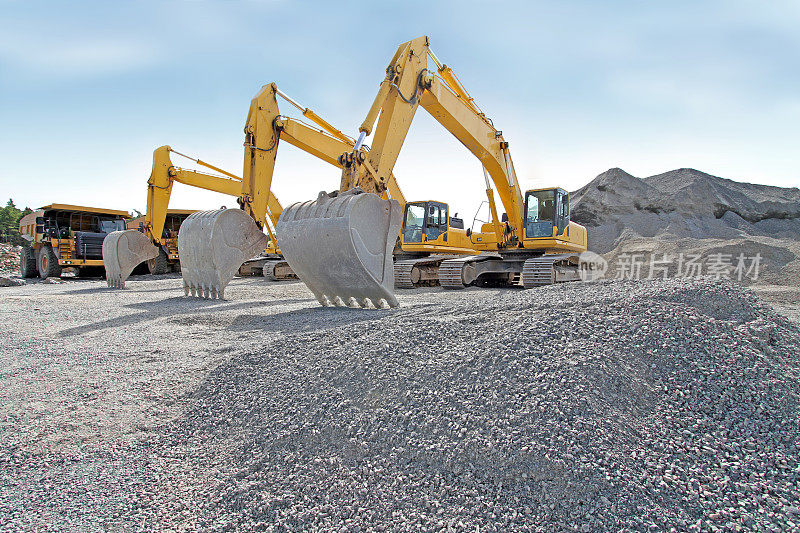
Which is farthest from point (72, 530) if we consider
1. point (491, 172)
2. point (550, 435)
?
point (491, 172)

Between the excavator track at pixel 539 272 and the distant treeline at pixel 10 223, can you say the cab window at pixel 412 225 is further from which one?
the distant treeline at pixel 10 223

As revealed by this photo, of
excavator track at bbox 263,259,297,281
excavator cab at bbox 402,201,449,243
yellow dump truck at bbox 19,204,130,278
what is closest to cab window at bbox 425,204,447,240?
excavator cab at bbox 402,201,449,243

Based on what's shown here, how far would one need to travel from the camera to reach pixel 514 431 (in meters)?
Answer: 1.96

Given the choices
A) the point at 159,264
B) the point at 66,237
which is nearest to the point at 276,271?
the point at 159,264

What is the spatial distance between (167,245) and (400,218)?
542 inches

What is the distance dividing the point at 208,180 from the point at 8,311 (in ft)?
30.2

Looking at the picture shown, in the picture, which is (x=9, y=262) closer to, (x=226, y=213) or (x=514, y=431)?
(x=226, y=213)

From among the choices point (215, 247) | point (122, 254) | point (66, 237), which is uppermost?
point (66, 237)

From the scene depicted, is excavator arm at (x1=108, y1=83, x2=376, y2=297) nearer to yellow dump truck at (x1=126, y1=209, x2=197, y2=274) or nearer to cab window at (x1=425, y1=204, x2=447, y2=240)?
cab window at (x1=425, y1=204, x2=447, y2=240)

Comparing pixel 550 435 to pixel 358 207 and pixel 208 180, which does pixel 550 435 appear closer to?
pixel 358 207

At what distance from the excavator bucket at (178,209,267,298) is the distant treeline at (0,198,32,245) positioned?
121 feet

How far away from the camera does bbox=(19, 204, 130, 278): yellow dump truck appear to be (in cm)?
1509

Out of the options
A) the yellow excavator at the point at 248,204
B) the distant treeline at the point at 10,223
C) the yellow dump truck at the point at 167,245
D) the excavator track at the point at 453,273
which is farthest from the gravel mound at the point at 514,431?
the distant treeline at the point at 10,223

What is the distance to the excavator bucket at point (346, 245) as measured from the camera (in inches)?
214
